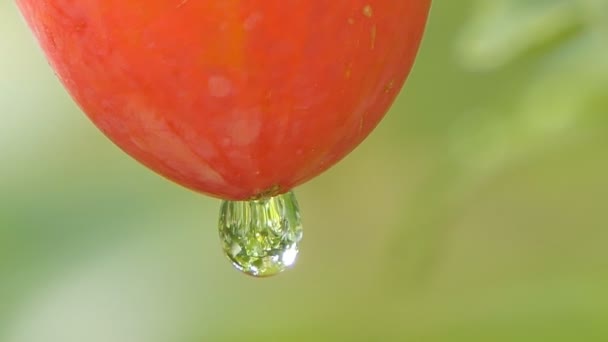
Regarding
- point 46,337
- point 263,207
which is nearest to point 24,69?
point 46,337

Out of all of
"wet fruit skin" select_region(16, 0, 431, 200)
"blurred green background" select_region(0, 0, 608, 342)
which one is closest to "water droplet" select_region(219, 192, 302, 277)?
"wet fruit skin" select_region(16, 0, 431, 200)

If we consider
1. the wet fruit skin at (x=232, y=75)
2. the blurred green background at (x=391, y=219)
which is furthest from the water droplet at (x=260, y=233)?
the blurred green background at (x=391, y=219)

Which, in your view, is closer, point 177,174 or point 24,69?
point 177,174

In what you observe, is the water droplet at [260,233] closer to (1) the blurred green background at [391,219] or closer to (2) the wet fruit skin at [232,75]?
(2) the wet fruit skin at [232,75]

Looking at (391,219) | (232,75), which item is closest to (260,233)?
(232,75)

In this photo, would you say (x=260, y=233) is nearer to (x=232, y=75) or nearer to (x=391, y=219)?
(x=232, y=75)

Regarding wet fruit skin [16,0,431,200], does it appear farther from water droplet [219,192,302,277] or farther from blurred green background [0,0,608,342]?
blurred green background [0,0,608,342]

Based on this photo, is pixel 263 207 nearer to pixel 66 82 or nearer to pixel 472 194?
pixel 66 82

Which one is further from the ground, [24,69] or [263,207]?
[24,69]
